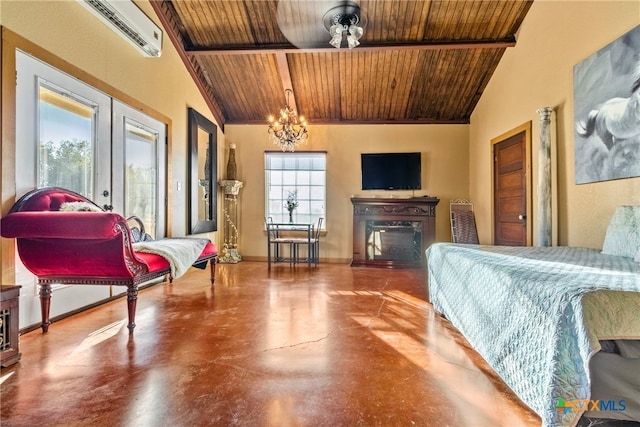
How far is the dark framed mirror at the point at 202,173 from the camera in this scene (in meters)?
4.79

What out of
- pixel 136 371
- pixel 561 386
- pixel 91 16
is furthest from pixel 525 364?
pixel 91 16

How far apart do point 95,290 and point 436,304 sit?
3253 millimetres

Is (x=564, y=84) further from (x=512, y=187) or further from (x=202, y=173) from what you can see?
(x=202, y=173)

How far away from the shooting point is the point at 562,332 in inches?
47.4

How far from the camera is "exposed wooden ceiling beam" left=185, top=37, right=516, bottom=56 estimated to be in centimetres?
422

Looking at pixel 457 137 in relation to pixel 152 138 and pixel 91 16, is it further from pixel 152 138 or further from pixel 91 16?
pixel 91 16

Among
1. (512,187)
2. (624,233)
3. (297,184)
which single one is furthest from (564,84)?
(297,184)

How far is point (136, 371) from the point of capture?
68.6 inches

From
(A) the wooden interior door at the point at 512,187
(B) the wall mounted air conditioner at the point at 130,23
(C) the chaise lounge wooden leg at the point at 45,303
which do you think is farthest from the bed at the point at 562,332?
(B) the wall mounted air conditioner at the point at 130,23

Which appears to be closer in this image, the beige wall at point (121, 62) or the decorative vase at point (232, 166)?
the beige wall at point (121, 62)

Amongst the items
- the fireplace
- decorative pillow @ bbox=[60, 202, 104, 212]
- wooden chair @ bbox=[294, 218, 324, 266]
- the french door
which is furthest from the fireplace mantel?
decorative pillow @ bbox=[60, 202, 104, 212]

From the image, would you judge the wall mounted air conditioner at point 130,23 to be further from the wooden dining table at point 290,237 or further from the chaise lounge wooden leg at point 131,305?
the wooden dining table at point 290,237

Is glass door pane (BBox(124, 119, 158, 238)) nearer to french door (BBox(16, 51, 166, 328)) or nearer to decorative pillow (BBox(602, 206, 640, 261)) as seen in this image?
french door (BBox(16, 51, 166, 328))

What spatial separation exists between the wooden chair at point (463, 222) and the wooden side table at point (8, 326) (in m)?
5.50
